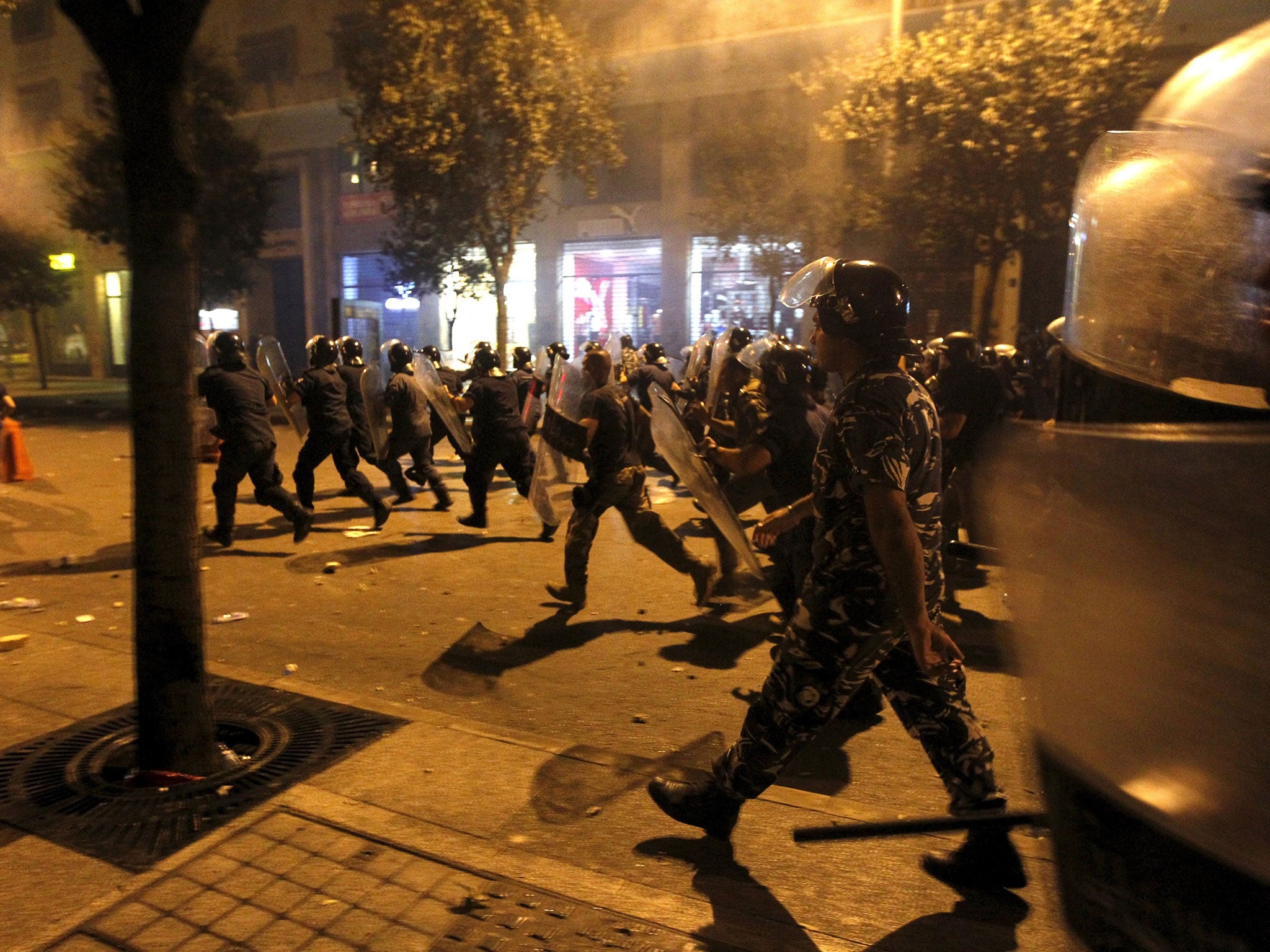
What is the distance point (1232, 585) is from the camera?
112 cm

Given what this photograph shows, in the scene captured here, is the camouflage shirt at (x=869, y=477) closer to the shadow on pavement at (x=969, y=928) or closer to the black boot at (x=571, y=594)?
the shadow on pavement at (x=969, y=928)

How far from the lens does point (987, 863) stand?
2.93 meters

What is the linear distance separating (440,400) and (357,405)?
2.44 feet

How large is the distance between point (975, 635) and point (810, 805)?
2805mm

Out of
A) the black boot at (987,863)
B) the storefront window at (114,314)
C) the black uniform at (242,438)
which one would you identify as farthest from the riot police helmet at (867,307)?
the storefront window at (114,314)

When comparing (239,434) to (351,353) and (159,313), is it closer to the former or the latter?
(351,353)

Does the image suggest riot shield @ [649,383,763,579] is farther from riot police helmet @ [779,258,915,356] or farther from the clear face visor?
riot police helmet @ [779,258,915,356]

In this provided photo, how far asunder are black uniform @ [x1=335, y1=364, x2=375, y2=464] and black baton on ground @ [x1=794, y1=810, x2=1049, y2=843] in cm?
722

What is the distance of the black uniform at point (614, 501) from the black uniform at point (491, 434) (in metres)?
2.63

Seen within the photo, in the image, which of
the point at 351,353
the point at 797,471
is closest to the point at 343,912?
the point at 797,471

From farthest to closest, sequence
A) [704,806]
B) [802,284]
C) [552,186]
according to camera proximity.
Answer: [552,186]
[802,284]
[704,806]

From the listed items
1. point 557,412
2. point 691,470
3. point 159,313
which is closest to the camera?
point 159,313

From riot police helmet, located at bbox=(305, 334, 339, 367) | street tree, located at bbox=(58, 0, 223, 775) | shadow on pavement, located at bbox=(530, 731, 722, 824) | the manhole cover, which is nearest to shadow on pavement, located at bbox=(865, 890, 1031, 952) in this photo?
shadow on pavement, located at bbox=(530, 731, 722, 824)

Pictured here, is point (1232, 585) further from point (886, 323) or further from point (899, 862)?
point (899, 862)
